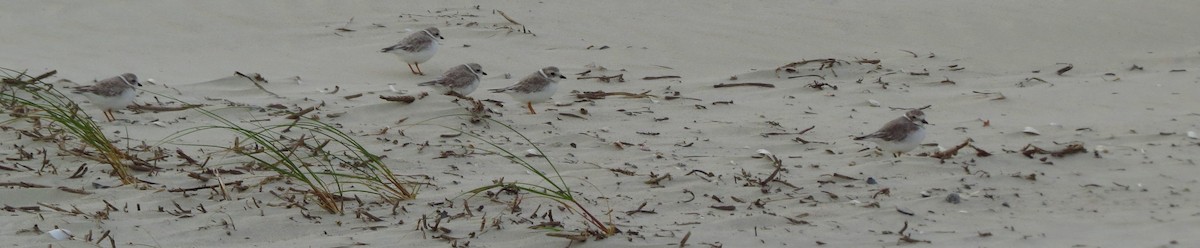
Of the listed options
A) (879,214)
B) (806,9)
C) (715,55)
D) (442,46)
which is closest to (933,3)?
(806,9)

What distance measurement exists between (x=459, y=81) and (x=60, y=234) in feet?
14.0

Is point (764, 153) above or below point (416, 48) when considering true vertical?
above

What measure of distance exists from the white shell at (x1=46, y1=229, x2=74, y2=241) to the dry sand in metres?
0.05

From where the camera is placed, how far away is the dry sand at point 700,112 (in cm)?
A: 613

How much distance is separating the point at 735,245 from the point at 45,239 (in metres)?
3.01

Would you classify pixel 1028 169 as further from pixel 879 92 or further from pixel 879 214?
pixel 879 92

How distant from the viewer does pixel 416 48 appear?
11.1 metres

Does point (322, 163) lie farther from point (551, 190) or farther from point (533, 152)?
point (551, 190)

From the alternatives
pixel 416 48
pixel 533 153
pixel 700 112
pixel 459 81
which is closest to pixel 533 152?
pixel 533 153

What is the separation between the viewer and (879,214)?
6.41 m

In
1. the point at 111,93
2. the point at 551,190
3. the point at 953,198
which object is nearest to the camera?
the point at 551,190

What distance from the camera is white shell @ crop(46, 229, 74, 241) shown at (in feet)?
18.6

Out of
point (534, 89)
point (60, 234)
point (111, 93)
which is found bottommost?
point (534, 89)

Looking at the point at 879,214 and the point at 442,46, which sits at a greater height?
the point at 879,214
